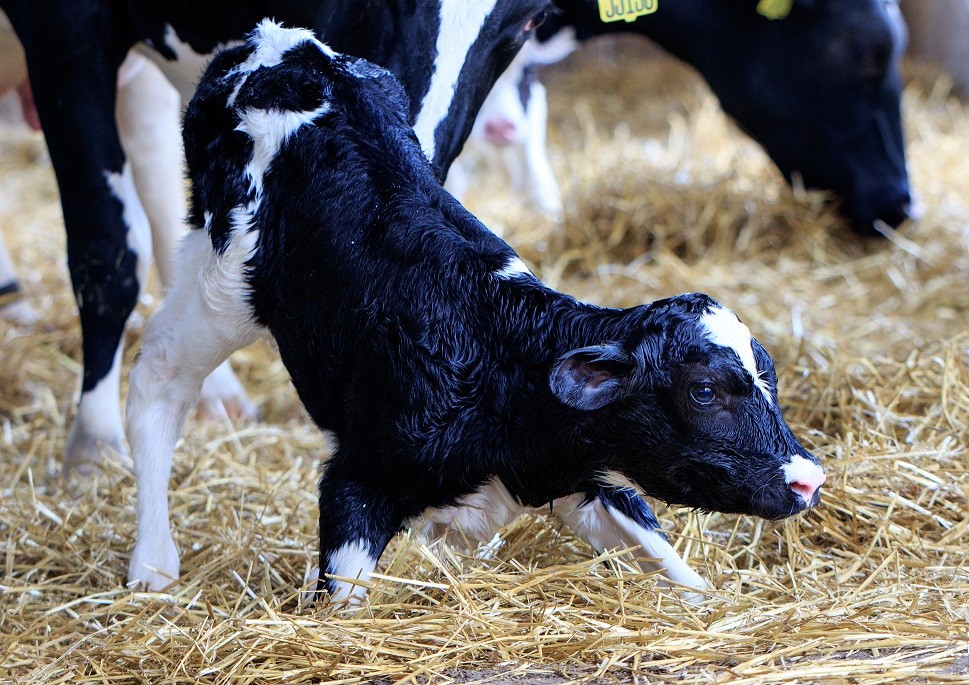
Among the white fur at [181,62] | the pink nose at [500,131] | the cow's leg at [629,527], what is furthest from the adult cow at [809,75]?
the cow's leg at [629,527]

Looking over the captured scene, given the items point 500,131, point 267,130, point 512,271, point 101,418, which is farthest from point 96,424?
point 500,131

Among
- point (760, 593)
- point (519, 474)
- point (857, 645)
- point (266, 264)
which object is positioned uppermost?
point (266, 264)

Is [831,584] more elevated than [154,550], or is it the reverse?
[831,584]

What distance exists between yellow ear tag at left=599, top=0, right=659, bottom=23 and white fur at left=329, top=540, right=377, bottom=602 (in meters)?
1.86

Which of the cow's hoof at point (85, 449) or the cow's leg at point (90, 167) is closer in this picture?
the cow's leg at point (90, 167)

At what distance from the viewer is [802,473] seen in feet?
7.30

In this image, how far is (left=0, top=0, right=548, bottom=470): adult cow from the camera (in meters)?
3.10

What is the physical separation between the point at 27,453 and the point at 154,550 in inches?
55.3

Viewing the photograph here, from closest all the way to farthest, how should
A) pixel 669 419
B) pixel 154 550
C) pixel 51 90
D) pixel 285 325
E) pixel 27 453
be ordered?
pixel 669 419, pixel 285 325, pixel 154 550, pixel 51 90, pixel 27 453

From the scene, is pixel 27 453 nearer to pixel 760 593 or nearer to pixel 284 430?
pixel 284 430

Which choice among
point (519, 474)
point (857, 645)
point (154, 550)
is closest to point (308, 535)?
point (154, 550)

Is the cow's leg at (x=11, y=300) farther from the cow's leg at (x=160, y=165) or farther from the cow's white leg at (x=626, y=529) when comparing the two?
the cow's white leg at (x=626, y=529)

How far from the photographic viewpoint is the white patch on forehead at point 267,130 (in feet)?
9.12

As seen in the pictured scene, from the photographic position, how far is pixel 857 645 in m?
2.38
